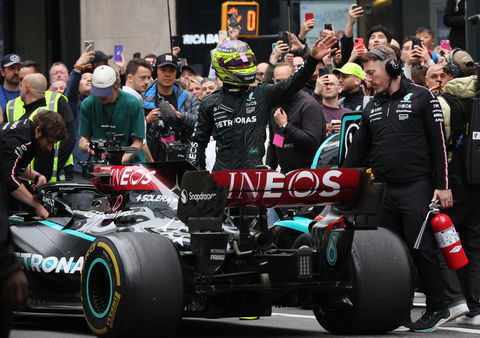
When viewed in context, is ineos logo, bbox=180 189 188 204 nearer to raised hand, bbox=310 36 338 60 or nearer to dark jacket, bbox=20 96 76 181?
raised hand, bbox=310 36 338 60

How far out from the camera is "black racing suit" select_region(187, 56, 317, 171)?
9383mm

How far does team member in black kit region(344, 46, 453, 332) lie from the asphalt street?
1.27 ft

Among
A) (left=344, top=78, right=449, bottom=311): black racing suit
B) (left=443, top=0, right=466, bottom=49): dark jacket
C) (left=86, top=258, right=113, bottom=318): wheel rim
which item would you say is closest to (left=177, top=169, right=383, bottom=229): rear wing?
(left=86, top=258, right=113, bottom=318): wheel rim

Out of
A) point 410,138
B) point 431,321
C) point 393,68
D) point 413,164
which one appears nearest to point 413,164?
point 413,164

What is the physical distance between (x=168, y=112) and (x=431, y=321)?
405cm

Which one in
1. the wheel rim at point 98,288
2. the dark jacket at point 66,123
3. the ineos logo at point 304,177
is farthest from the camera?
the dark jacket at point 66,123

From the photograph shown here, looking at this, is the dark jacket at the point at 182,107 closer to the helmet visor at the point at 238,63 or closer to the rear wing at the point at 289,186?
the helmet visor at the point at 238,63

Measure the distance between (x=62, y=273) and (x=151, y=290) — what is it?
1.58 m

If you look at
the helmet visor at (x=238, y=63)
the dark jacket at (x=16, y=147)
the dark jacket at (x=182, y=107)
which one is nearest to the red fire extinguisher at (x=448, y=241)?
the helmet visor at (x=238, y=63)

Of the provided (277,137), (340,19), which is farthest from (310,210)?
(340,19)

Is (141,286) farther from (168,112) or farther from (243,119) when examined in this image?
(168,112)

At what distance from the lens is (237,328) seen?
931 cm

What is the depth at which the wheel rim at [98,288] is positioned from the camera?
314 inches

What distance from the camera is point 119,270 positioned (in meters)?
7.63
